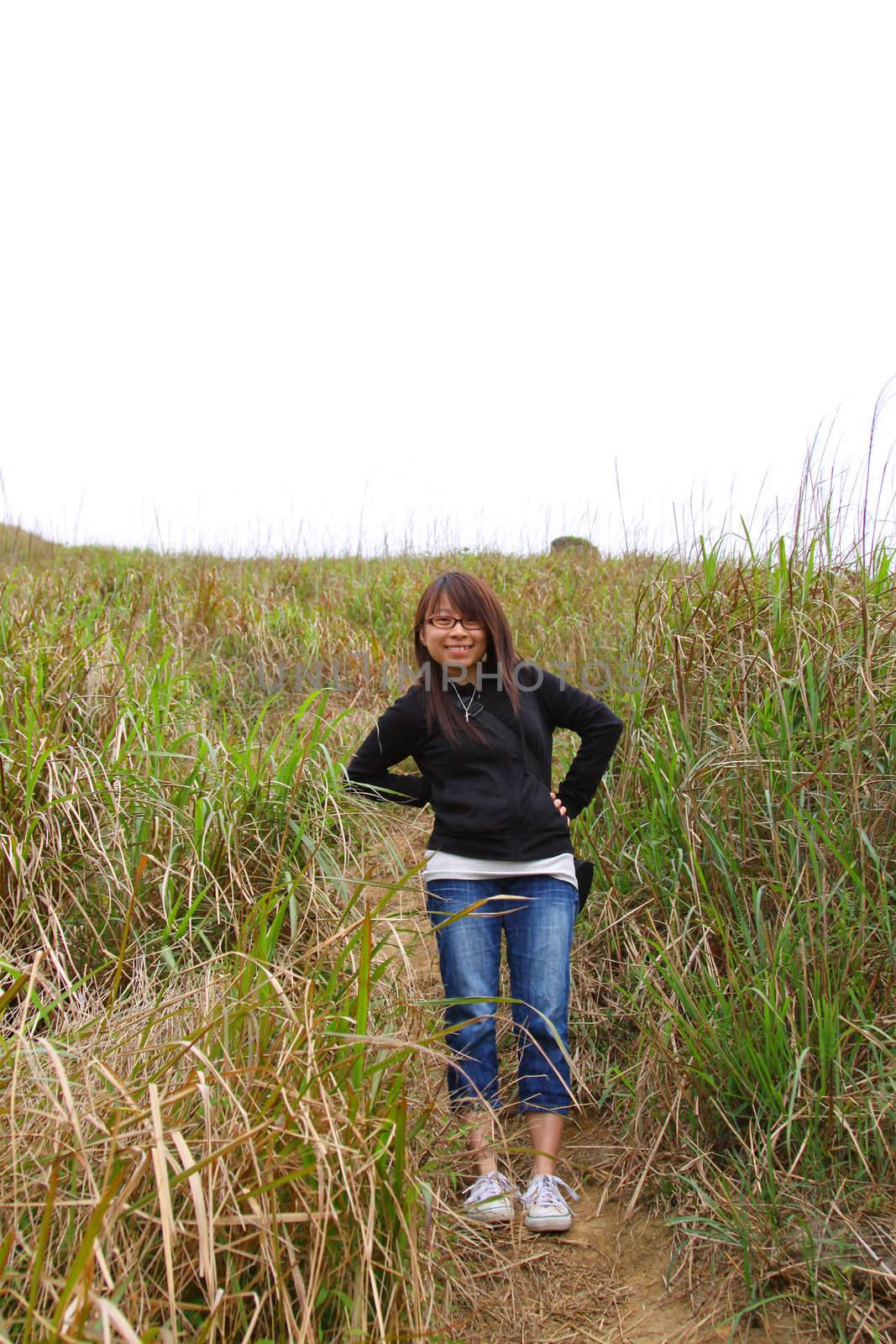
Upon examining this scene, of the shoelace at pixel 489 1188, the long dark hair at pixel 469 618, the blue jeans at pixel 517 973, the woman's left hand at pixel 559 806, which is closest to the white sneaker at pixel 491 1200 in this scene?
the shoelace at pixel 489 1188

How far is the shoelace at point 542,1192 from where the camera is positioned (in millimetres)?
2307

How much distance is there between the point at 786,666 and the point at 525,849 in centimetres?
127

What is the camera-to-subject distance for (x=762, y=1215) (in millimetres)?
2139

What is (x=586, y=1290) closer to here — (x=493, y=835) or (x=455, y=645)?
(x=493, y=835)

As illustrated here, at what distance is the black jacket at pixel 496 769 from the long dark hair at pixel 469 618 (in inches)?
1.1

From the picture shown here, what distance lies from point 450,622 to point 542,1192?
1.49 metres

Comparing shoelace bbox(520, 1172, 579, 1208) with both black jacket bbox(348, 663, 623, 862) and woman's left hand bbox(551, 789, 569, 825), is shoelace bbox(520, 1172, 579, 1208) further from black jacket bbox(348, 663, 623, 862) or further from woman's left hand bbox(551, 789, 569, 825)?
woman's left hand bbox(551, 789, 569, 825)

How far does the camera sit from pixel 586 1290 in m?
2.17

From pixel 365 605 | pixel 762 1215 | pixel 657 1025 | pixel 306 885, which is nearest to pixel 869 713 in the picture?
pixel 657 1025

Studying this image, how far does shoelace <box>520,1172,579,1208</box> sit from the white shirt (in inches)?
28.6

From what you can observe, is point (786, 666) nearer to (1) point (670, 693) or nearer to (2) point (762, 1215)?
(1) point (670, 693)

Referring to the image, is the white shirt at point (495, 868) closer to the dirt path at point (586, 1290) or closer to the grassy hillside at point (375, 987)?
the grassy hillside at point (375, 987)

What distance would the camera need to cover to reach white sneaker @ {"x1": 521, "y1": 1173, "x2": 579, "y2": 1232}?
2.28 m

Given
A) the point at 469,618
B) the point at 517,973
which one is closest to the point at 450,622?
the point at 469,618
